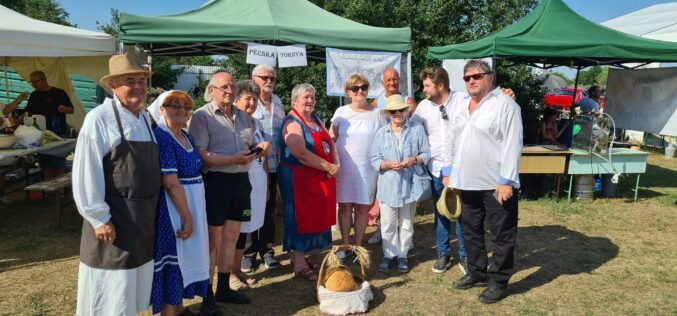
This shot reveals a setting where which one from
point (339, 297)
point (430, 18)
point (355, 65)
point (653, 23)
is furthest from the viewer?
point (653, 23)

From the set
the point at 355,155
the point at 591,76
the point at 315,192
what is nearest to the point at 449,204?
the point at 355,155

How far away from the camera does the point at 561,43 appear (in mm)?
6312

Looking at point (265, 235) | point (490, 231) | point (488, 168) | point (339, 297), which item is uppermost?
point (488, 168)

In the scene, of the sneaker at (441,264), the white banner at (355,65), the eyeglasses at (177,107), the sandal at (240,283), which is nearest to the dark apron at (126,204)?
the eyeglasses at (177,107)

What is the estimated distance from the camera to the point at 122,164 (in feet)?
7.02

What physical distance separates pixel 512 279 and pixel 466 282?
0.55 metres

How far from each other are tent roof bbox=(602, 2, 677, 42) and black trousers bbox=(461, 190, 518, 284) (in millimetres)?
15079

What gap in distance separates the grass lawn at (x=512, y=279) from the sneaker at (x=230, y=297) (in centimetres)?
5

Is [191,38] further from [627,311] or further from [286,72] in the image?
[286,72]

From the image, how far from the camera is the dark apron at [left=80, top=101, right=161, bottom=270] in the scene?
84.3 inches

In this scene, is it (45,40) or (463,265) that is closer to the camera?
(463,265)

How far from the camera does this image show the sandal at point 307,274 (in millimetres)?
3690

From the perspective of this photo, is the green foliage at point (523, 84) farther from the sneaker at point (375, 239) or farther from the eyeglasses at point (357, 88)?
the eyeglasses at point (357, 88)

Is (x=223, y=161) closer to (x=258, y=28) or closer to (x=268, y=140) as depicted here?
(x=268, y=140)
